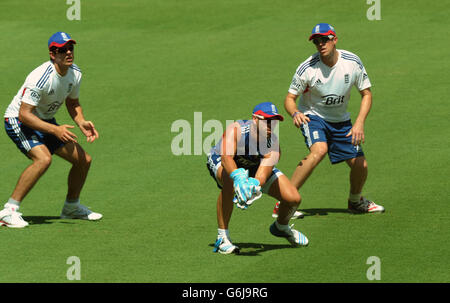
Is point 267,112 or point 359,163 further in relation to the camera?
point 359,163

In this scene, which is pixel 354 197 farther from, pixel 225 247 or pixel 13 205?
pixel 13 205

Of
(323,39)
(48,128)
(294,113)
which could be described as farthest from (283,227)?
(48,128)

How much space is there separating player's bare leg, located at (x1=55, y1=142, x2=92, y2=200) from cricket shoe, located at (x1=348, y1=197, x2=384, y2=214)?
3.55 metres

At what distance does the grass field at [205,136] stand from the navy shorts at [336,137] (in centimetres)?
75

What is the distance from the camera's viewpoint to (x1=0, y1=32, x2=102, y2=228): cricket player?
38.3 ft

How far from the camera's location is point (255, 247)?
422 inches

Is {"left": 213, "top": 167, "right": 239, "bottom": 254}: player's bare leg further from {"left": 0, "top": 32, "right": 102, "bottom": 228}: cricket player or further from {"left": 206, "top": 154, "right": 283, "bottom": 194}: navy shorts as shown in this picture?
{"left": 0, "top": 32, "right": 102, "bottom": 228}: cricket player

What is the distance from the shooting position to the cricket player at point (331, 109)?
476 inches

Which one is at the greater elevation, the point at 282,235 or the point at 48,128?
the point at 48,128

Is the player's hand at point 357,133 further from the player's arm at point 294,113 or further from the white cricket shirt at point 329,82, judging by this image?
the player's arm at point 294,113

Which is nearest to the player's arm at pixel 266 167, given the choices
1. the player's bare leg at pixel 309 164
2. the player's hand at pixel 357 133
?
the player's bare leg at pixel 309 164

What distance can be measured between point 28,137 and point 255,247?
131 inches

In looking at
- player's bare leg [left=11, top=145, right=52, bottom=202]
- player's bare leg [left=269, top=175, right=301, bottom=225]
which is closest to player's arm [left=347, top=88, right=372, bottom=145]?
player's bare leg [left=269, top=175, right=301, bottom=225]
